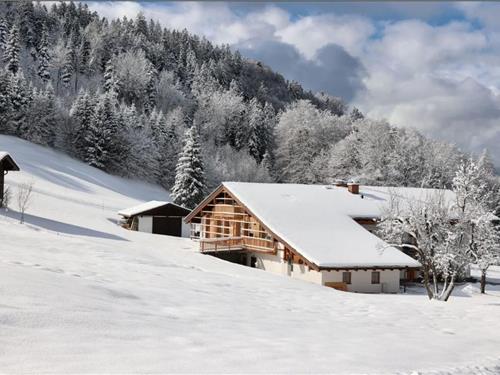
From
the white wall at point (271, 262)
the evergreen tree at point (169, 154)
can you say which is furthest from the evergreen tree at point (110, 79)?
the white wall at point (271, 262)

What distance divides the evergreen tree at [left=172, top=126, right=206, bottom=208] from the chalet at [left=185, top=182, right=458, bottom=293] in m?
14.4

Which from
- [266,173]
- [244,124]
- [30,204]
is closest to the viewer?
[30,204]

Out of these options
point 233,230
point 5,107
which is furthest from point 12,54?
point 233,230

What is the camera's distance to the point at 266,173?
89000mm

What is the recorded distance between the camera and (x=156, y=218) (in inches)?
2023

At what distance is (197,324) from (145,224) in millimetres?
38991

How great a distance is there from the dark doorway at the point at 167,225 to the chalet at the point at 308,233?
16.4ft

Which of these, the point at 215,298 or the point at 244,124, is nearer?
the point at 215,298

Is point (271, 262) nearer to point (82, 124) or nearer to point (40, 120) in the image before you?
point (82, 124)

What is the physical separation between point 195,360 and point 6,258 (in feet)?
36.9

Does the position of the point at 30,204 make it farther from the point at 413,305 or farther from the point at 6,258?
the point at 413,305

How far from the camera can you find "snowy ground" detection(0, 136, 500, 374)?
30.6 feet

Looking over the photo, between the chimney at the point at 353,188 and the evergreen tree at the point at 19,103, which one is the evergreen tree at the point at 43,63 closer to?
the evergreen tree at the point at 19,103

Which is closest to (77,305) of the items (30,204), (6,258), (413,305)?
(6,258)
